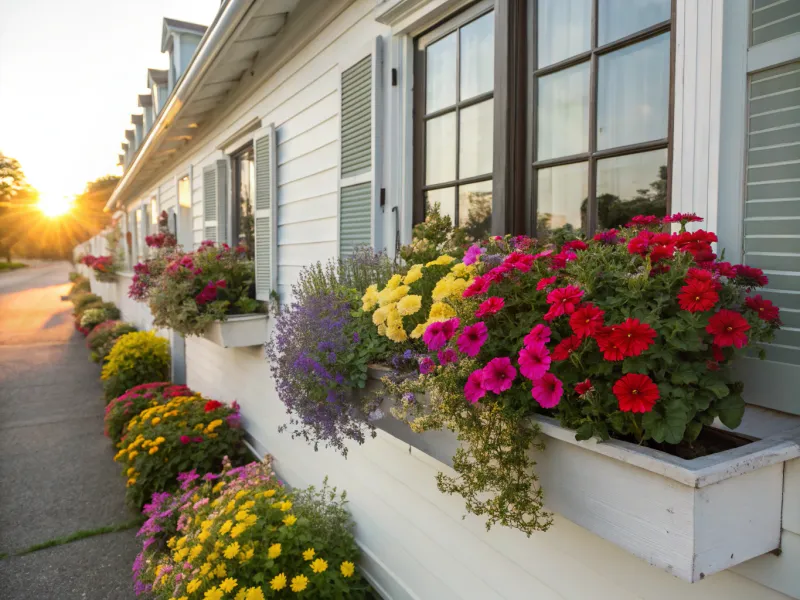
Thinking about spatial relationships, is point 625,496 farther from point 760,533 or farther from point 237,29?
point 237,29

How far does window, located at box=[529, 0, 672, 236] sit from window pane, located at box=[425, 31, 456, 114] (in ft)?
1.70

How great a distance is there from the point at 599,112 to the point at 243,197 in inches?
181

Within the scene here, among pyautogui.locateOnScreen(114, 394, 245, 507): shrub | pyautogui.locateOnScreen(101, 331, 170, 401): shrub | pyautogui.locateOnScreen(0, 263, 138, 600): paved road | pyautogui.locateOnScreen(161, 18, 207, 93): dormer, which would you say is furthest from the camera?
pyautogui.locateOnScreen(161, 18, 207, 93): dormer

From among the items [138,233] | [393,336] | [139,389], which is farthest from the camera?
[138,233]

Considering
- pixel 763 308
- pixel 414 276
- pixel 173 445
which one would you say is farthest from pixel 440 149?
pixel 173 445

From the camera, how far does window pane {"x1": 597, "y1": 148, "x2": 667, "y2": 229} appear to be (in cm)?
179

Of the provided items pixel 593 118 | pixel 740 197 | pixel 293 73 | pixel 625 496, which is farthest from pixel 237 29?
pixel 625 496

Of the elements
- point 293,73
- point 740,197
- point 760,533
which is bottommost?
point 760,533

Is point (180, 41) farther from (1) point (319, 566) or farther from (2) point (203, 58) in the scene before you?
(1) point (319, 566)

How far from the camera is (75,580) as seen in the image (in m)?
3.85

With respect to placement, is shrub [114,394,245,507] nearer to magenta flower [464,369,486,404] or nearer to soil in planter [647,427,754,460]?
magenta flower [464,369,486,404]

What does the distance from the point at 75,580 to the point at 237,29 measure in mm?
4010

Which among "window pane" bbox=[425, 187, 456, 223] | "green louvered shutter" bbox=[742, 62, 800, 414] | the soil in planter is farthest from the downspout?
the soil in planter

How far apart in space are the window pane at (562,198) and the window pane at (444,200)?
1.70ft
